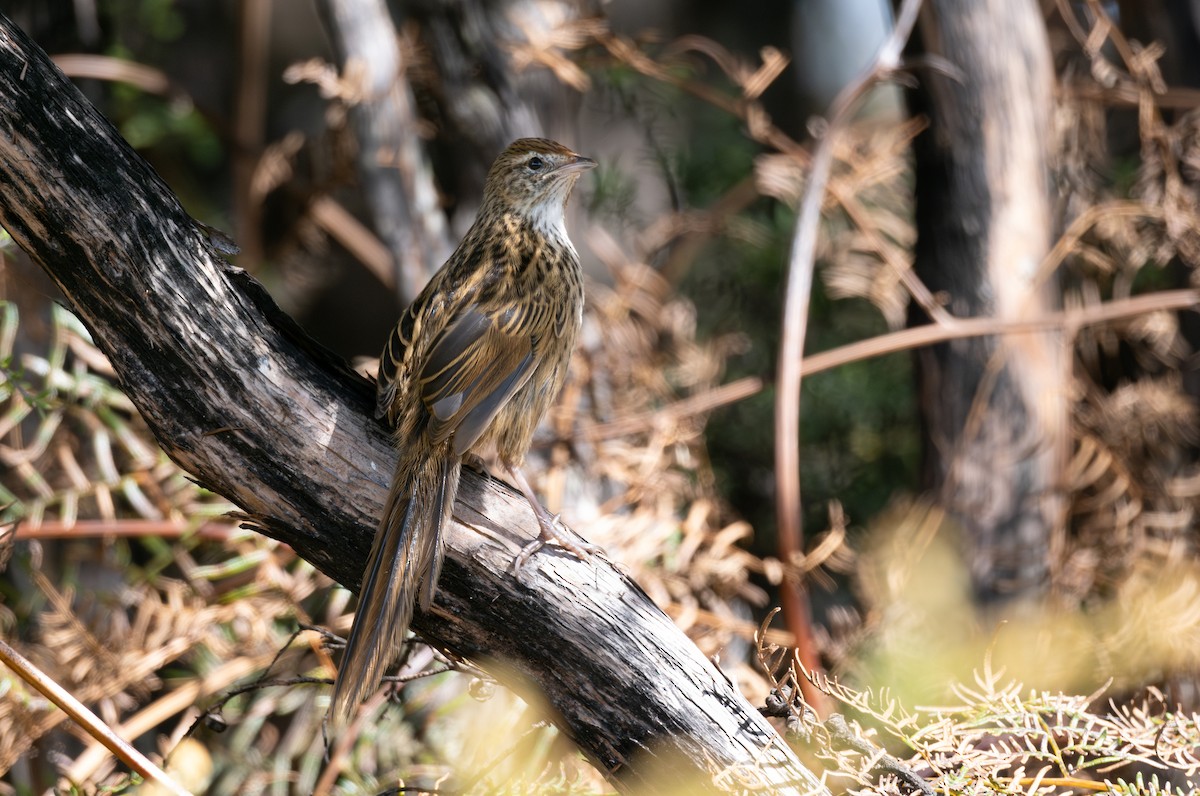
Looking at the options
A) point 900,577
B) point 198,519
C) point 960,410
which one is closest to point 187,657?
point 198,519

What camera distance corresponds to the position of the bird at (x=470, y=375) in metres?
2.47

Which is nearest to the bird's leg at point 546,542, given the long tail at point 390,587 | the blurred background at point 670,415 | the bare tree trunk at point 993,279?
the long tail at point 390,587

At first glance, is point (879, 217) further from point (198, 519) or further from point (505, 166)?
point (198, 519)

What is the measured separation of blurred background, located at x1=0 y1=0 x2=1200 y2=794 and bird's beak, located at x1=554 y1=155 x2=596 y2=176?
0.97 m

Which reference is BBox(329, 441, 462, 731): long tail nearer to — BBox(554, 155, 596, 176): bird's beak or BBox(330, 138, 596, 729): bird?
BBox(330, 138, 596, 729): bird

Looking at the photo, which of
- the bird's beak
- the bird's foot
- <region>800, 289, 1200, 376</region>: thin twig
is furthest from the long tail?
<region>800, 289, 1200, 376</region>: thin twig

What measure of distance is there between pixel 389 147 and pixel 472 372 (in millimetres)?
2092

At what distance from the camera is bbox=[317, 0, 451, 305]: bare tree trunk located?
471 centimetres

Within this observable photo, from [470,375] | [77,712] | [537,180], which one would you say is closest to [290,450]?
[470,375]

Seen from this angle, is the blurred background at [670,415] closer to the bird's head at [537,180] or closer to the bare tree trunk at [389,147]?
the bare tree trunk at [389,147]

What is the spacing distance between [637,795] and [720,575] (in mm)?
1494

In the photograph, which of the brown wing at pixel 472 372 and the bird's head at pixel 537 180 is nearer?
the brown wing at pixel 472 372

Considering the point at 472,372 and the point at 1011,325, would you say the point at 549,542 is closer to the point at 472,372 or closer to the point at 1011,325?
the point at 472,372

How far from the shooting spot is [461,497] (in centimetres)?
281
